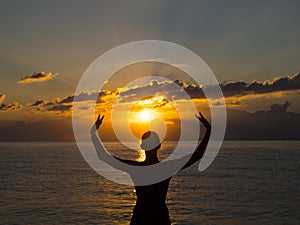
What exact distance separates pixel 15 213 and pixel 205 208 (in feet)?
51.5

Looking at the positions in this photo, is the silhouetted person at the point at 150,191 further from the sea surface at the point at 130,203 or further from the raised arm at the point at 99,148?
the sea surface at the point at 130,203

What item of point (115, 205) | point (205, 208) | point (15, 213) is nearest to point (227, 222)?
point (205, 208)

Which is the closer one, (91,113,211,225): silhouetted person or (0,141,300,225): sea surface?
(91,113,211,225): silhouetted person

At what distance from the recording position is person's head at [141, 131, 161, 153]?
408 cm

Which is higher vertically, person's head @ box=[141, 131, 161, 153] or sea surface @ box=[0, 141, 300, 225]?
sea surface @ box=[0, 141, 300, 225]

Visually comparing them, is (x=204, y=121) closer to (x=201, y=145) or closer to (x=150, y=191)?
(x=201, y=145)

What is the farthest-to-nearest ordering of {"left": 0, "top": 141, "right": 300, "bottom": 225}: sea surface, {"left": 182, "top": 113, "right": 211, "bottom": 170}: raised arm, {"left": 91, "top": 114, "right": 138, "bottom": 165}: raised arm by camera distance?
{"left": 0, "top": 141, "right": 300, "bottom": 225}: sea surface, {"left": 91, "top": 114, "right": 138, "bottom": 165}: raised arm, {"left": 182, "top": 113, "right": 211, "bottom": 170}: raised arm

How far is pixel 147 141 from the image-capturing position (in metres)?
4.08

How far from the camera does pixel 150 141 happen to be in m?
4.09

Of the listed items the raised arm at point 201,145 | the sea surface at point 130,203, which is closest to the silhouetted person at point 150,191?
the raised arm at point 201,145

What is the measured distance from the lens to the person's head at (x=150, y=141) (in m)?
4.08

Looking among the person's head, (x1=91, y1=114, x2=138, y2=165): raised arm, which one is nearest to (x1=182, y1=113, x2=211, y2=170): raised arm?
the person's head

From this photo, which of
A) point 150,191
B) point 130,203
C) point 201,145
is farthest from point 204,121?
point 130,203

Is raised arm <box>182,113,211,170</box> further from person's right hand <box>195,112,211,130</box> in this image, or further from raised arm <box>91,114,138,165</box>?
raised arm <box>91,114,138,165</box>
